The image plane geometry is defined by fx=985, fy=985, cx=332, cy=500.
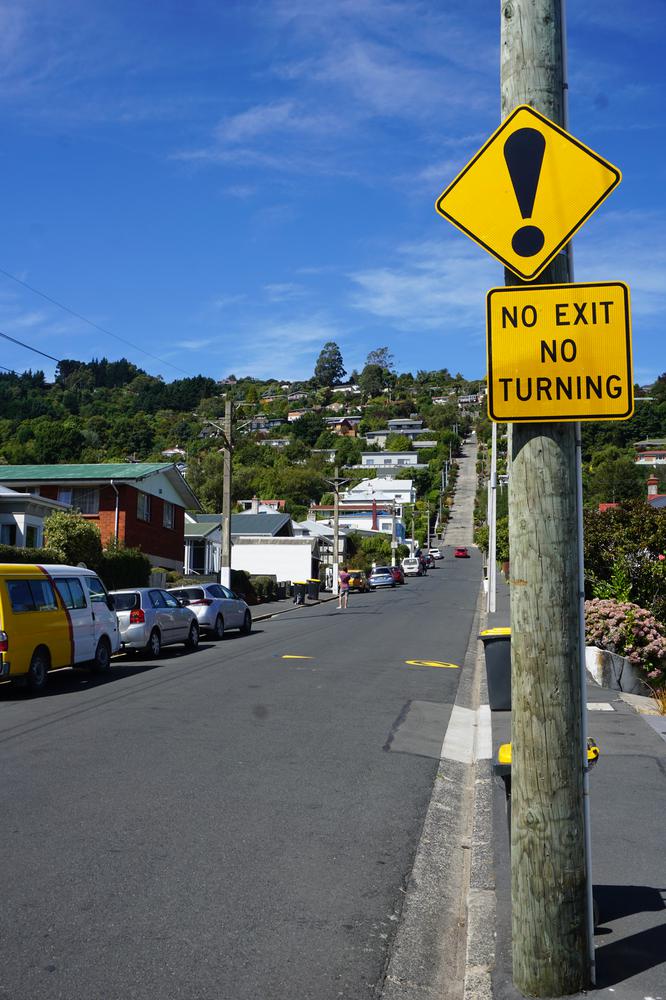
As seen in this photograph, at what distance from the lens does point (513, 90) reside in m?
4.33

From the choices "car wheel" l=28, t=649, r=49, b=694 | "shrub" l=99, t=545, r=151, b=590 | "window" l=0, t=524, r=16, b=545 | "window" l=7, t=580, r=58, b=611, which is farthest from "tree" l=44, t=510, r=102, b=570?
"car wheel" l=28, t=649, r=49, b=694

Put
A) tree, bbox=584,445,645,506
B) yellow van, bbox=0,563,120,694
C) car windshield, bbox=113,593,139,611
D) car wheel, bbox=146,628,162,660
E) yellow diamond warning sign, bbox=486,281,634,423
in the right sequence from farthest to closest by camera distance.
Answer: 1. tree, bbox=584,445,645,506
2. car windshield, bbox=113,593,139,611
3. car wheel, bbox=146,628,162,660
4. yellow van, bbox=0,563,120,694
5. yellow diamond warning sign, bbox=486,281,634,423

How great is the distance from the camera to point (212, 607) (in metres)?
25.0

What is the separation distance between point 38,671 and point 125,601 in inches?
243

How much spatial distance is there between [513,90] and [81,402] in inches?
2199

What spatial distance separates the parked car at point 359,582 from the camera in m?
57.5

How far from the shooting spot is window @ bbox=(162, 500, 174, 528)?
48566 millimetres

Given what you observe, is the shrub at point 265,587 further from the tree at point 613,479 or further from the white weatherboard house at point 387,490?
the white weatherboard house at point 387,490

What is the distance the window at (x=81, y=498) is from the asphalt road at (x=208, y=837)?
97.5 feet

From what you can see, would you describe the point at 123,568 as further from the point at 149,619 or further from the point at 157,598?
the point at 149,619

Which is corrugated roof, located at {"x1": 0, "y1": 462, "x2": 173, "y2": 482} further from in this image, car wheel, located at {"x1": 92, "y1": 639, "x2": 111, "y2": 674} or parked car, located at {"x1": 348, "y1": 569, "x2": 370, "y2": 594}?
car wheel, located at {"x1": 92, "y1": 639, "x2": 111, "y2": 674}

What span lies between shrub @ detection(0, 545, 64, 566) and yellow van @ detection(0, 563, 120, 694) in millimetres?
10132

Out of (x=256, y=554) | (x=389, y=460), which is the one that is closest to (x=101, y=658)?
(x=256, y=554)

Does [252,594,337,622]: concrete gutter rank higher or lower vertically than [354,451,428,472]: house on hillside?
lower
